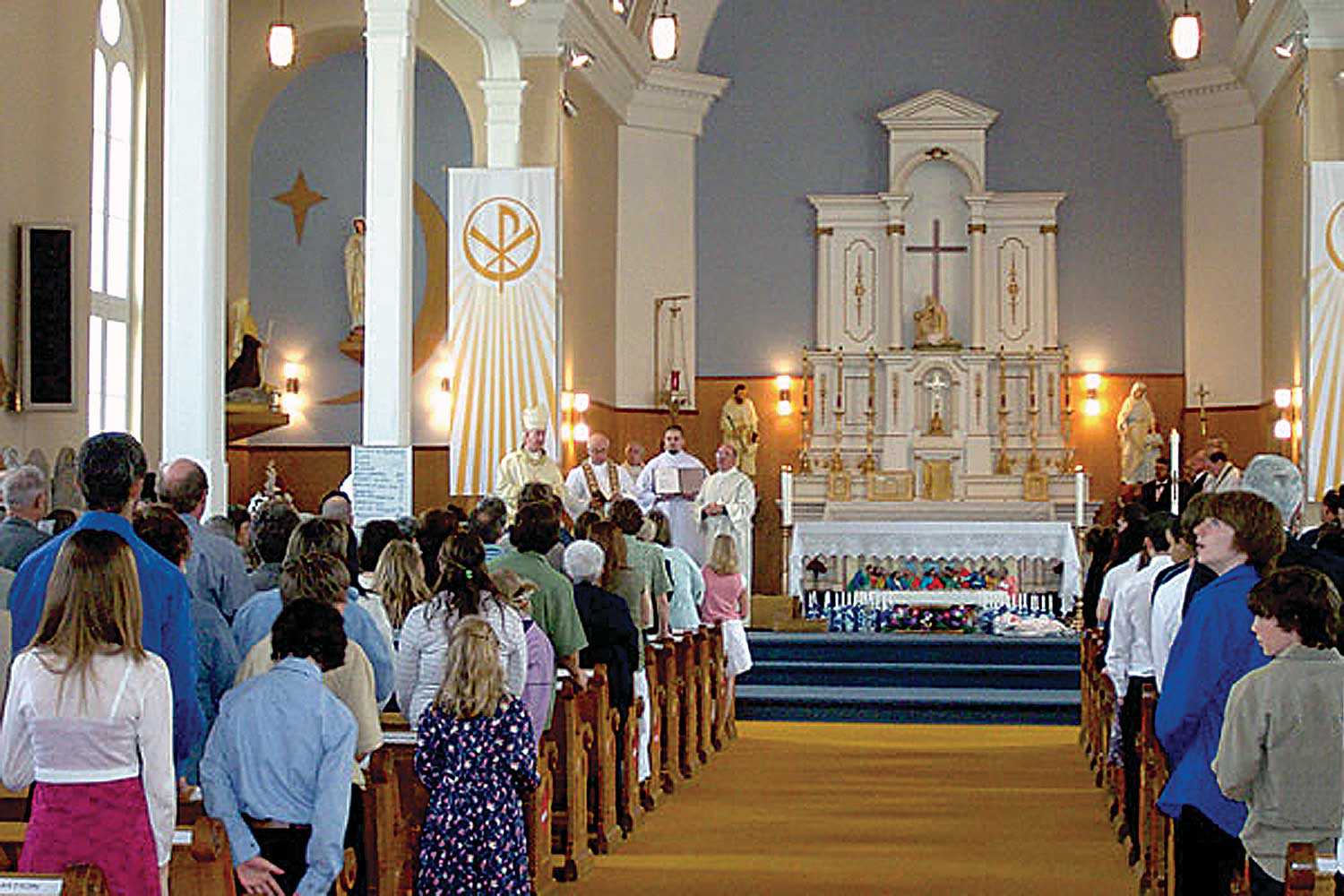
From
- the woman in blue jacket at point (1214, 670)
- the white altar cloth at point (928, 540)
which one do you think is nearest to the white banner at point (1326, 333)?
the white altar cloth at point (928, 540)

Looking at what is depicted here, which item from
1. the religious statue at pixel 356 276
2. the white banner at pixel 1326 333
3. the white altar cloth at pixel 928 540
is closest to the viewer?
the white banner at pixel 1326 333

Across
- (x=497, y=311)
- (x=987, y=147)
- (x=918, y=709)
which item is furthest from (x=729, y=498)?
(x=987, y=147)

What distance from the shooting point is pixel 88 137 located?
42.3 ft

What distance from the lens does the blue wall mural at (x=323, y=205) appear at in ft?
69.8

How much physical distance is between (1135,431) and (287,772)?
18869 mm

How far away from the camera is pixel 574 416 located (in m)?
20.8

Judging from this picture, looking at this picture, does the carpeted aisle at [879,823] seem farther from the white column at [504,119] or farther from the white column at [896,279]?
the white column at [896,279]

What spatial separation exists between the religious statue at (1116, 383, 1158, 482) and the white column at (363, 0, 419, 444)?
11.4m

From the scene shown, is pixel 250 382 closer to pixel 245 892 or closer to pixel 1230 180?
pixel 1230 180

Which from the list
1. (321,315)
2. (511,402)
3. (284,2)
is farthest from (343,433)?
(511,402)

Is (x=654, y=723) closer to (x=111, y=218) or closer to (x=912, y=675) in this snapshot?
(x=912, y=675)

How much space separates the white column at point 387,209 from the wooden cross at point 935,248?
11.0 metres

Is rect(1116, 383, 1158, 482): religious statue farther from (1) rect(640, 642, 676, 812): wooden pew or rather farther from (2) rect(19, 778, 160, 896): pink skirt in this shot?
(2) rect(19, 778, 160, 896): pink skirt

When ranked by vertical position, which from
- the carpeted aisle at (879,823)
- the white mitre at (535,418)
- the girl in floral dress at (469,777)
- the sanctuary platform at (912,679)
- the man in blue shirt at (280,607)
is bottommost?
the carpeted aisle at (879,823)
